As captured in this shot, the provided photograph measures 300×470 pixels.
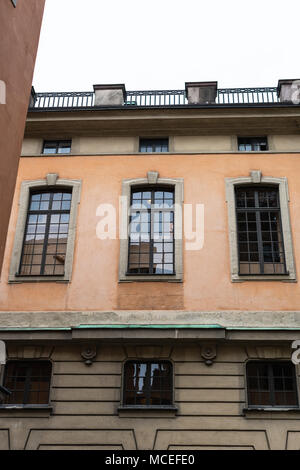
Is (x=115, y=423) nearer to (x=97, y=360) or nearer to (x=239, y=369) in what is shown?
(x=97, y=360)

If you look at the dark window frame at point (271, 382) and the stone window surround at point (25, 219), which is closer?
the dark window frame at point (271, 382)

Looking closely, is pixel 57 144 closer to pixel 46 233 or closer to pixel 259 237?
pixel 46 233

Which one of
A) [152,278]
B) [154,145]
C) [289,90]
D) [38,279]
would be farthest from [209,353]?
[289,90]

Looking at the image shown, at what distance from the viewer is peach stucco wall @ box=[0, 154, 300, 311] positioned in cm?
1352

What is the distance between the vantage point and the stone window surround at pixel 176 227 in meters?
13.8

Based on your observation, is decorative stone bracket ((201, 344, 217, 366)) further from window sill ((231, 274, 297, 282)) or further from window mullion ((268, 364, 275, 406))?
window sill ((231, 274, 297, 282))

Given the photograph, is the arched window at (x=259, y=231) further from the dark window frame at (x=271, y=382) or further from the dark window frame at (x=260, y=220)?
the dark window frame at (x=271, y=382)

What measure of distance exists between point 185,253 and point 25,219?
4.89m

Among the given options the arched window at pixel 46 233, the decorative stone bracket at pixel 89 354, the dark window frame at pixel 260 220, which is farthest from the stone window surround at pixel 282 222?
the arched window at pixel 46 233

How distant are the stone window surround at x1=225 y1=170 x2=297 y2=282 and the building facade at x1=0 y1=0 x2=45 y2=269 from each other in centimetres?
639

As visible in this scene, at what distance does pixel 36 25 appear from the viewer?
12.3 metres

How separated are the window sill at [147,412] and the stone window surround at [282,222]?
12.6 feet

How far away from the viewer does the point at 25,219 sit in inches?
589

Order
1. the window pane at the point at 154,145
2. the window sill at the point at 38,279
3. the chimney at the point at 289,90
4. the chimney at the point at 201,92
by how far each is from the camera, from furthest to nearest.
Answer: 1. the chimney at the point at 201,92
2. the chimney at the point at 289,90
3. the window pane at the point at 154,145
4. the window sill at the point at 38,279
